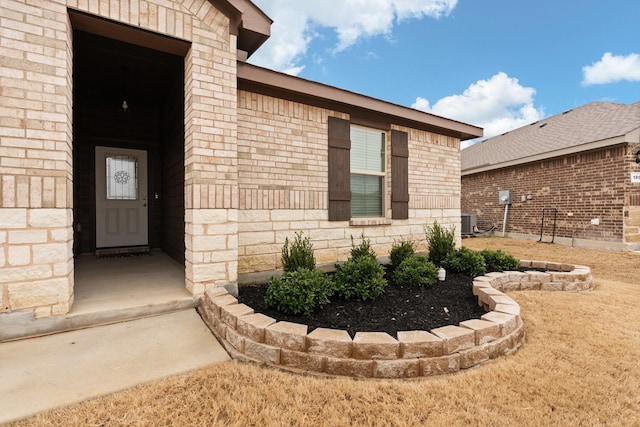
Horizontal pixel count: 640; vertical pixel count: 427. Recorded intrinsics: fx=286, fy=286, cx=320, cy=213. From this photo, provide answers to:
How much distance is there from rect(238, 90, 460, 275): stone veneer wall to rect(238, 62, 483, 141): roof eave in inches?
5.4

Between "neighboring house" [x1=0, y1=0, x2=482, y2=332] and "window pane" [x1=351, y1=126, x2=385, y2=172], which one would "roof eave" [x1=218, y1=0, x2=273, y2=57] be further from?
"window pane" [x1=351, y1=126, x2=385, y2=172]

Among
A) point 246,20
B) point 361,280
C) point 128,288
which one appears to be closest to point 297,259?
point 361,280

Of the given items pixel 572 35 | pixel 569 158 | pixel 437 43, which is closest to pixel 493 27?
pixel 437 43

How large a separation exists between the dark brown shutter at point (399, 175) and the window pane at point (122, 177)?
206 inches

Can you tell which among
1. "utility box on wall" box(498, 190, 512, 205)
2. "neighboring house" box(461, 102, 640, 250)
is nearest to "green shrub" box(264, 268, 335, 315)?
"neighboring house" box(461, 102, 640, 250)

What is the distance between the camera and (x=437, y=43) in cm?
1301

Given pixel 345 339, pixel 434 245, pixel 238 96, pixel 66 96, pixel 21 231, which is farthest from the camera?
pixel 434 245

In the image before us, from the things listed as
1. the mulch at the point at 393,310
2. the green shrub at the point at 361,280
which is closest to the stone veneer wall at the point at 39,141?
the mulch at the point at 393,310

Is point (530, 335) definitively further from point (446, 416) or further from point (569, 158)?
point (569, 158)

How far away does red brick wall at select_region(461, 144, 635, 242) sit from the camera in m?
7.89

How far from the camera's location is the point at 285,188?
14.0ft

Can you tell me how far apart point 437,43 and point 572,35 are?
5843mm

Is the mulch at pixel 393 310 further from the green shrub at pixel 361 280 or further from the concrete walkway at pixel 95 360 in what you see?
the concrete walkway at pixel 95 360

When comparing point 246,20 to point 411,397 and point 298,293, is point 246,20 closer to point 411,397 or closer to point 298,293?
point 298,293
